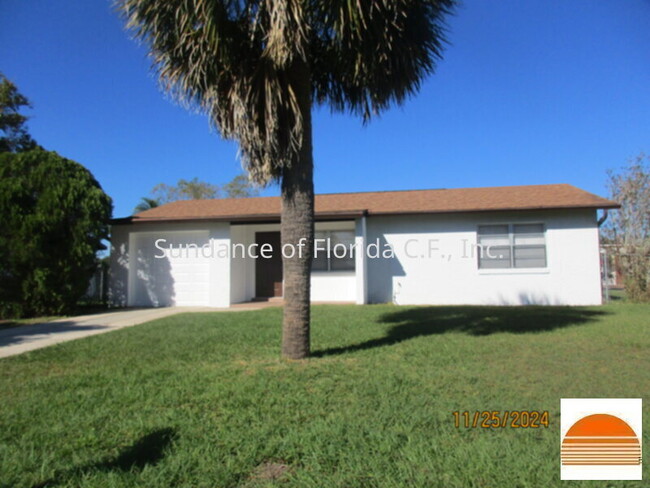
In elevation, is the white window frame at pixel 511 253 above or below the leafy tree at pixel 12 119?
below

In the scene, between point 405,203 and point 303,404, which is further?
point 405,203

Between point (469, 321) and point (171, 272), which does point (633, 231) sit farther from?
point (171, 272)

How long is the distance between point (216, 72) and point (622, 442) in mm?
5946

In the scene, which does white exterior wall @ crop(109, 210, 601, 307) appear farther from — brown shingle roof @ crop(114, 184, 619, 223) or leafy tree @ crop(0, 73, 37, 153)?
leafy tree @ crop(0, 73, 37, 153)

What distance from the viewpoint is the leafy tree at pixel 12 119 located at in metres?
19.7

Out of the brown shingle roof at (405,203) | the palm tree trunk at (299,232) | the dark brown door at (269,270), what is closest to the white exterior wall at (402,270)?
the brown shingle roof at (405,203)

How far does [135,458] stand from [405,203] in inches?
496

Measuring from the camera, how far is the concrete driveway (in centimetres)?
774

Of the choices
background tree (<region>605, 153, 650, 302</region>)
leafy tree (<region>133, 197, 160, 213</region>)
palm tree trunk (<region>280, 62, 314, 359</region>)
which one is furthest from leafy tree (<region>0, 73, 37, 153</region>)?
background tree (<region>605, 153, 650, 302</region>)

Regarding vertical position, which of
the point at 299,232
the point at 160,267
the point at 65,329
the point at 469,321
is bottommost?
the point at 65,329

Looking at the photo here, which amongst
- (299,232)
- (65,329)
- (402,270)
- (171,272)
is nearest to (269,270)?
(171,272)

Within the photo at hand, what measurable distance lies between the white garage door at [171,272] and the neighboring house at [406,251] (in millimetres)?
35

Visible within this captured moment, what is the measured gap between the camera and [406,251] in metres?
13.9
